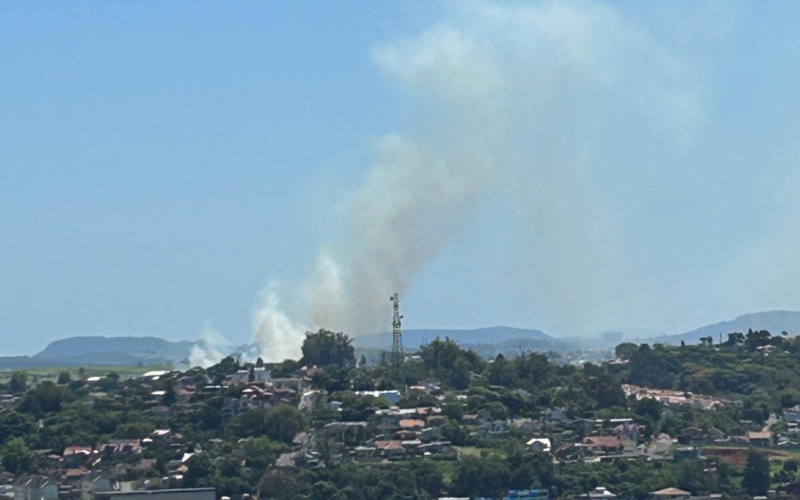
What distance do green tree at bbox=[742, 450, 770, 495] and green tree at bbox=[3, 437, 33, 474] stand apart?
2431cm

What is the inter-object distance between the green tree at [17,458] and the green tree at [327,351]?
838 inches

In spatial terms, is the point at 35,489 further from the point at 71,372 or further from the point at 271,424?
the point at 71,372

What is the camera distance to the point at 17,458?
5984 cm

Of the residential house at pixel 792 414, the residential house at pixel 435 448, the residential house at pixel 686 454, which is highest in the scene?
the residential house at pixel 792 414

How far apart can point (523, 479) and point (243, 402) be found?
15.7 meters

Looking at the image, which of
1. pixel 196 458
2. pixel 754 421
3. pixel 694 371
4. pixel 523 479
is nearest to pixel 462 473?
pixel 523 479

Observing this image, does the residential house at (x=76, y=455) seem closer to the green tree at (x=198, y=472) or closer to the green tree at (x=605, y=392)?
A: the green tree at (x=198, y=472)

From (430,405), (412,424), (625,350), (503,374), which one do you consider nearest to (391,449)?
(412,424)

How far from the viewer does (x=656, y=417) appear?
66375mm

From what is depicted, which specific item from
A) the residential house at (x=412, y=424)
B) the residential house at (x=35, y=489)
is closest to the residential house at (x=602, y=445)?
the residential house at (x=412, y=424)

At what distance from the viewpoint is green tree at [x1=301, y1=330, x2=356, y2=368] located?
80.4 meters

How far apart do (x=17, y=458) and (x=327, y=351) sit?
2306 centimetres

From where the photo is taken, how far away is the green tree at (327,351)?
80.4 meters

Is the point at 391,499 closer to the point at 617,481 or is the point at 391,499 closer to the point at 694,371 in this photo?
the point at 617,481
